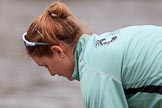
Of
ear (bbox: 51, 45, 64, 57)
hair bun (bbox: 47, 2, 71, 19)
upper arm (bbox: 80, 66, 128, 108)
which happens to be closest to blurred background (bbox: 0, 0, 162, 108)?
hair bun (bbox: 47, 2, 71, 19)

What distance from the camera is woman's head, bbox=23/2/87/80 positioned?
9.49 ft

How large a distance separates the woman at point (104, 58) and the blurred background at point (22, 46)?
9.5 inches

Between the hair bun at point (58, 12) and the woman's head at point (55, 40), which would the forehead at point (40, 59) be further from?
the hair bun at point (58, 12)

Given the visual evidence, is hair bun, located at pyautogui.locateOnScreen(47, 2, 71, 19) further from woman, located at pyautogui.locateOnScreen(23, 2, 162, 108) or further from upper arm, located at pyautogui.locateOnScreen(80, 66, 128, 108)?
upper arm, located at pyautogui.locateOnScreen(80, 66, 128, 108)

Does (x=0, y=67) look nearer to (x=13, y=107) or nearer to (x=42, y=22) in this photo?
(x=13, y=107)

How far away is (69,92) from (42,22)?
10.7 ft

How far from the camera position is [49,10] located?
9.87 ft

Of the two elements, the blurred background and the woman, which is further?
the blurred background

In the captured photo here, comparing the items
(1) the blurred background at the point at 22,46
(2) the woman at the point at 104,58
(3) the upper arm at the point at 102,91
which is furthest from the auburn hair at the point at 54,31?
(3) the upper arm at the point at 102,91

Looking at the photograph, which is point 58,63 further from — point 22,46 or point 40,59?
point 22,46

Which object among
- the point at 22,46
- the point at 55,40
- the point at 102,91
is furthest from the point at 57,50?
the point at 22,46

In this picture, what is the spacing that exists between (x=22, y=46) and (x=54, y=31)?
4.67 metres

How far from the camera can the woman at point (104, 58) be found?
2.67m

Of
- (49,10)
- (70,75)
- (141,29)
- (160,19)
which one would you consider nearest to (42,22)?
(49,10)
